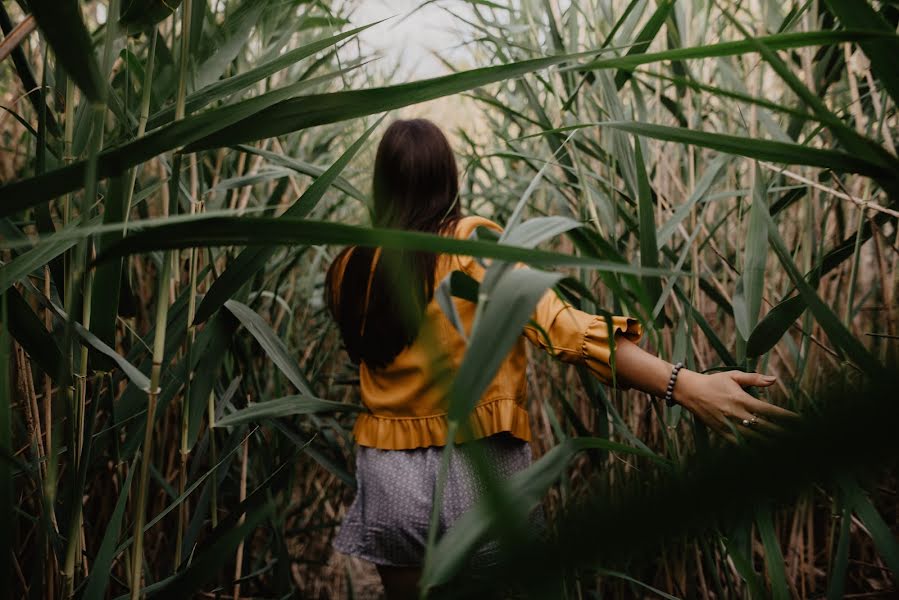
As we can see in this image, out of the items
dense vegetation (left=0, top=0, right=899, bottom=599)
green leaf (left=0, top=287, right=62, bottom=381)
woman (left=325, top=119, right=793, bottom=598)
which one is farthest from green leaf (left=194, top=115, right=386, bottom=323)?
woman (left=325, top=119, right=793, bottom=598)

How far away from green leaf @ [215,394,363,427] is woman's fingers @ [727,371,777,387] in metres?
0.39

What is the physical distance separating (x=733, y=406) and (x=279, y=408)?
419 millimetres

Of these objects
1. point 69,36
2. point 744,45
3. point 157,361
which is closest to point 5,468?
point 157,361

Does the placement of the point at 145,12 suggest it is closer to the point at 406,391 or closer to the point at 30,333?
the point at 30,333

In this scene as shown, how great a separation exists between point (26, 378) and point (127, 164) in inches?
13.1

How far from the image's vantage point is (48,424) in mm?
584

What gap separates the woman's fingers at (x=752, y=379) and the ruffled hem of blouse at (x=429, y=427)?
0.39 meters

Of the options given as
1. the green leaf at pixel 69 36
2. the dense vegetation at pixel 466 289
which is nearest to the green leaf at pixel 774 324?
the dense vegetation at pixel 466 289

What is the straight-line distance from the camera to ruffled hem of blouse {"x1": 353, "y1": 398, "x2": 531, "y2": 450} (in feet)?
2.86

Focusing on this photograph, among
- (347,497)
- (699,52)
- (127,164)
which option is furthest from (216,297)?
(347,497)

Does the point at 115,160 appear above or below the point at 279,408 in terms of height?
above

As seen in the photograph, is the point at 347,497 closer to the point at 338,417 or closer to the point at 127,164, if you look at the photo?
the point at 338,417

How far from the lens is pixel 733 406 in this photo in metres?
0.52

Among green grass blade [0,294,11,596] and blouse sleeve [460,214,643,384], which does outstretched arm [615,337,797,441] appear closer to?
blouse sleeve [460,214,643,384]
